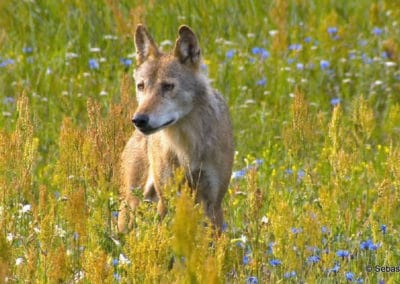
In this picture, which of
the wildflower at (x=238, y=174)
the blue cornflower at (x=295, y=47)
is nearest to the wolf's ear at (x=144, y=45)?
the wildflower at (x=238, y=174)

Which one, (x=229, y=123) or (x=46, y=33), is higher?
(x=46, y=33)

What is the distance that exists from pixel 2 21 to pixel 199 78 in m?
4.01

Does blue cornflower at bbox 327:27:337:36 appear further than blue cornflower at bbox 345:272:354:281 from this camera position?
Yes

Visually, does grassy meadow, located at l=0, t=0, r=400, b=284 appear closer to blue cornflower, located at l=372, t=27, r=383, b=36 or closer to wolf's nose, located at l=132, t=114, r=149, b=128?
blue cornflower, located at l=372, t=27, r=383, b=36

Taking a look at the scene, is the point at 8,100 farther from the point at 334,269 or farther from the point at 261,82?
the point at 334,269

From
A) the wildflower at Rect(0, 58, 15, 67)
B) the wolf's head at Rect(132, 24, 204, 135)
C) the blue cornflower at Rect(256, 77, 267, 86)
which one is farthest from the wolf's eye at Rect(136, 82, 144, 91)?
the wildflower at Rect(0, 58, 15, 67)

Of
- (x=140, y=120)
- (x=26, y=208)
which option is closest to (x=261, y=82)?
(x=140, y=120)

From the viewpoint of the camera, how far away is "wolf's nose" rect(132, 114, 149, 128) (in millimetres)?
6668

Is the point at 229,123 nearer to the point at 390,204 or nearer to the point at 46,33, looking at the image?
the point at 390,204

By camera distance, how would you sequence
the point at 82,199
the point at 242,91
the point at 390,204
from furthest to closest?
the point at 242,91
the point at 390,204
the point at 82,199

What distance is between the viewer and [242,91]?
9.66 meters

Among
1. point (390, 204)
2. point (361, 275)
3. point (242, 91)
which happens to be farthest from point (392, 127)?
point (390, 204)

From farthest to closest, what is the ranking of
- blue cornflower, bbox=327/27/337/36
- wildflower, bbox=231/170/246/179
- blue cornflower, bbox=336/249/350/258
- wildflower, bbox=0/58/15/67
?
blue cornflower, bbox=327/27/337/36
wildflower, bbox=0/58/15/67
wildflower, bbox=231/170/246/179
blue cornflower, bbox=336/249/350/258

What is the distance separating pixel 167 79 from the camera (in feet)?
23.3
